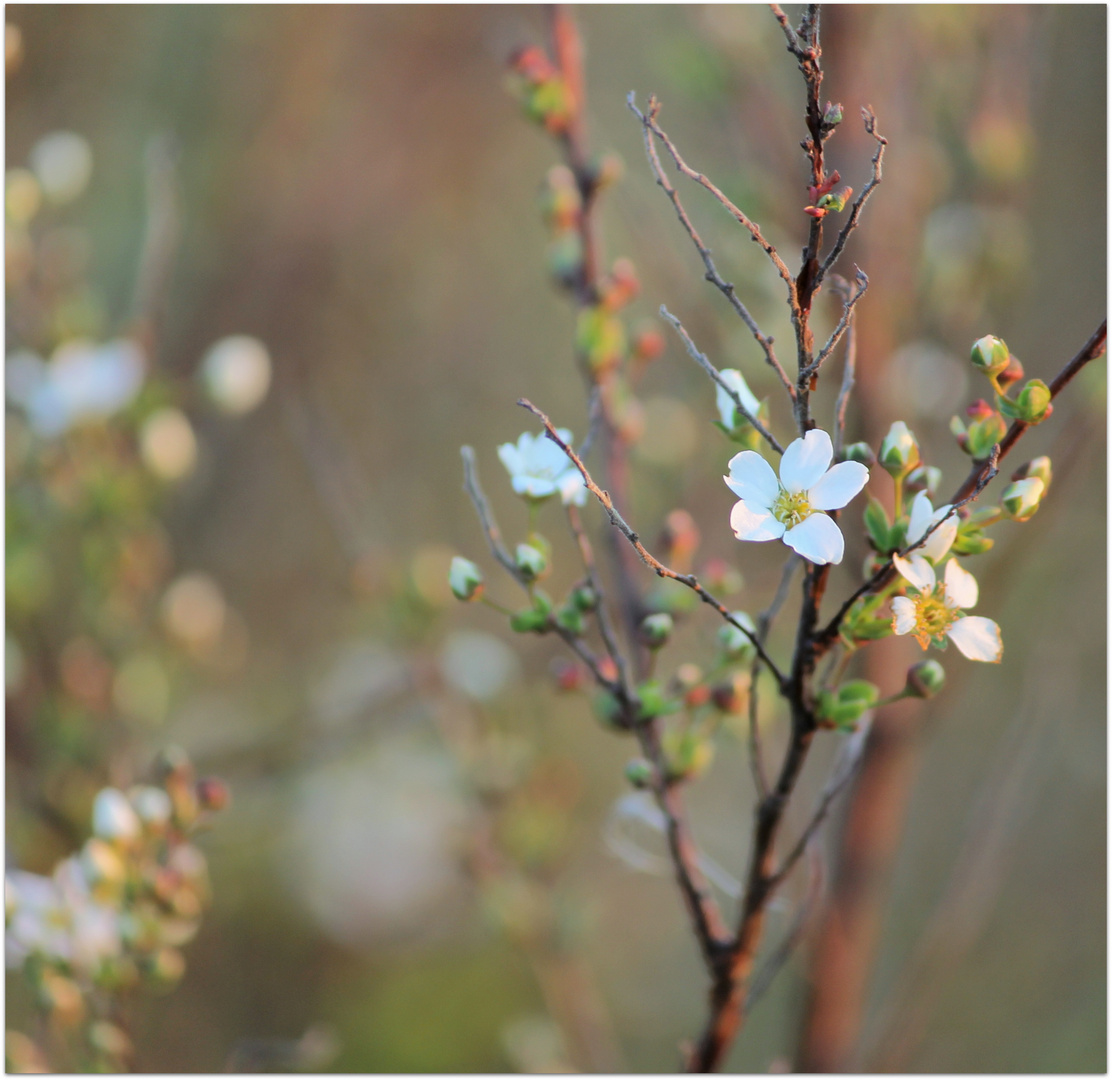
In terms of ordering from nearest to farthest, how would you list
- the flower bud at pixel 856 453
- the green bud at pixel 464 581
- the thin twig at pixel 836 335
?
the thin twig at pixel 836 335 < the flower bud at pixel 856 453 < the green bud at pixel 464 581

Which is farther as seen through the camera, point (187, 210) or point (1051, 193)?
point (1051, 193)

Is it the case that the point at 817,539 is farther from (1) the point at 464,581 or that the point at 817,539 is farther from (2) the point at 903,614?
(1) the point at 464,581

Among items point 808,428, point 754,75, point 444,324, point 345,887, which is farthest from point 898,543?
point 444,324

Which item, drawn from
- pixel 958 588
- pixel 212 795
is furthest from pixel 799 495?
pixel 212 795

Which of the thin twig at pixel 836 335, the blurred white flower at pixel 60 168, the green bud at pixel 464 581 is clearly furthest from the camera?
the blurred white flower at pixel 60 168

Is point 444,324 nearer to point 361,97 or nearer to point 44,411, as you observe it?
point 361,97

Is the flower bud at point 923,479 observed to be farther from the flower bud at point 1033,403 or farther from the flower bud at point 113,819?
the flower bud at point 113,819

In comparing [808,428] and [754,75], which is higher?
[754,75]

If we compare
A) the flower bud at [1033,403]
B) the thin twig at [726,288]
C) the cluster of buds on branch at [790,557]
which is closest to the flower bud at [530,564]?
the cluster of buds on branch at [790,557]
